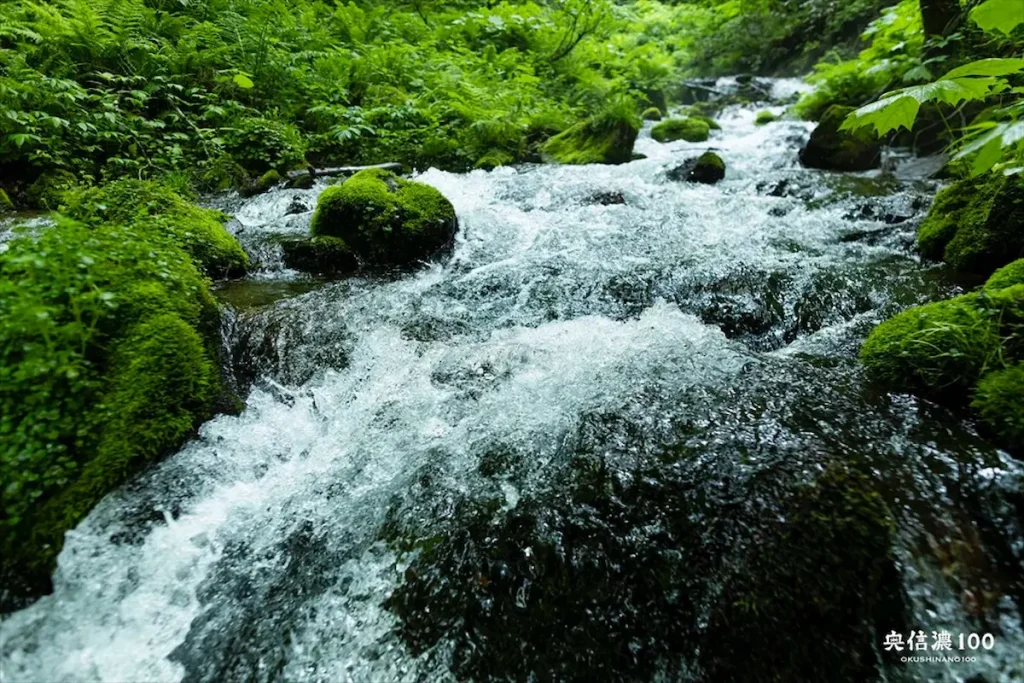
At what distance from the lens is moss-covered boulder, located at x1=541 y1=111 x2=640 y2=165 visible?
Answer: 27.7 feet

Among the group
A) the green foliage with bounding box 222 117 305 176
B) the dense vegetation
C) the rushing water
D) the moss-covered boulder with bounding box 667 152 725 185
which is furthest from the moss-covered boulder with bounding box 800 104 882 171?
the green foliage with bounding box 222 117 305 176

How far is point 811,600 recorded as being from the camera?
1774 mm

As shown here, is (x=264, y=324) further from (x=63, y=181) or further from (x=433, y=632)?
(x=63, y=181)

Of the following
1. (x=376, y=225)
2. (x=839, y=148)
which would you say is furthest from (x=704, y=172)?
(x=376, y=225)

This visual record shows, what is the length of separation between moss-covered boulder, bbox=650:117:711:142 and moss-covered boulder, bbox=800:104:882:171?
3371mm

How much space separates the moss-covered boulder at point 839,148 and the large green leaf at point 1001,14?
712cm

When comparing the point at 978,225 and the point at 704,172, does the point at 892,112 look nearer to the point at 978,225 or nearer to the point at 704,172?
the point at 978,225

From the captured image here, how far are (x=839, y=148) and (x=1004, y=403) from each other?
7121mm

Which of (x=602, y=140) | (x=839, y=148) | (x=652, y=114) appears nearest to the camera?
(x=839, y=148)

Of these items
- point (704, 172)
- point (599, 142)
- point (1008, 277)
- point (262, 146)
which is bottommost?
point (1008, 277)

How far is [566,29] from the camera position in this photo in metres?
12.0

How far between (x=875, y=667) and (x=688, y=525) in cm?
72

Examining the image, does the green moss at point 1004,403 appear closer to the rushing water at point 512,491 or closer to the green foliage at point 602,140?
the rushing water at point 512,491

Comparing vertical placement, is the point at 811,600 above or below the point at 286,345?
below
